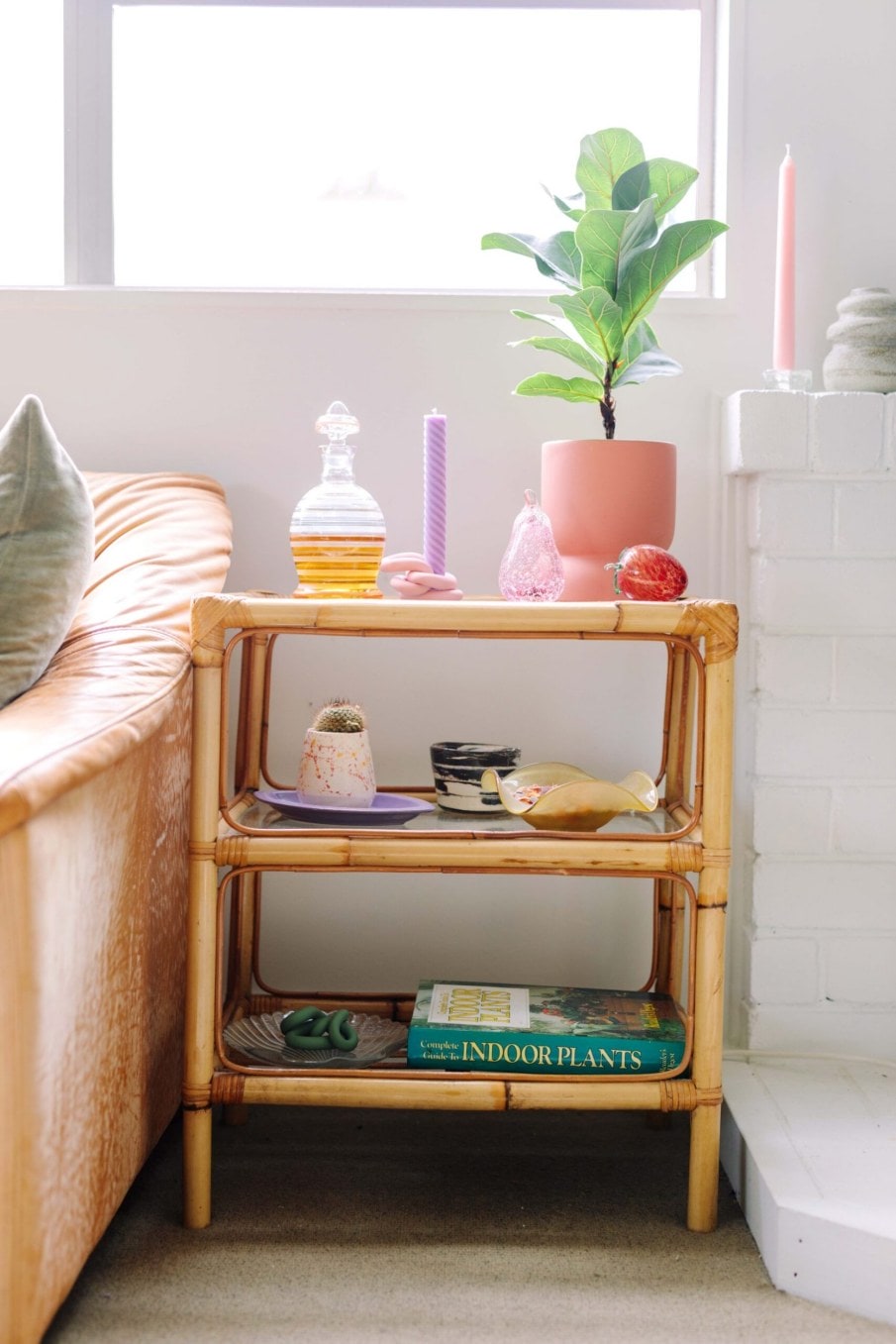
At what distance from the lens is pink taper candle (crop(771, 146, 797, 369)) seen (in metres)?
1.51

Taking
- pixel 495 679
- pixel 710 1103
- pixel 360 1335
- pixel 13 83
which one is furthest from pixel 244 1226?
pixel 13 83

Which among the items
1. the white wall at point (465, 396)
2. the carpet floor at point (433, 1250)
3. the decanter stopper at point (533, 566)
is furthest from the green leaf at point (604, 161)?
the carpet floor at point (433, 1250)

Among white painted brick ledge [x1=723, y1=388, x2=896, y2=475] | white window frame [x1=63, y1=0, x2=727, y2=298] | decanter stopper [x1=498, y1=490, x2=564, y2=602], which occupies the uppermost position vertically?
Answer: white window frame [x1=63, y1=0, x2=727, y2=298]

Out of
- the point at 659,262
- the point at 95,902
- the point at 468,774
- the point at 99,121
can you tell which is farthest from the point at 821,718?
the point at 99,121

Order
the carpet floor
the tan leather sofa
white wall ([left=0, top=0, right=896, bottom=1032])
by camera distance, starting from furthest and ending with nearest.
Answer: white wall ([left=0, top=0, right=896, bottom=1032]) → the carpet floor → the tan leather sofa

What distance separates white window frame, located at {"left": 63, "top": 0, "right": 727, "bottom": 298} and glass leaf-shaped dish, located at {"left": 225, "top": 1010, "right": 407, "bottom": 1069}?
3.50 feet

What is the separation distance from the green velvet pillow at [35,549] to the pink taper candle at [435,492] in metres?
0.41

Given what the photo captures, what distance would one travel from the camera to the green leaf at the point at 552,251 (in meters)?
1.43

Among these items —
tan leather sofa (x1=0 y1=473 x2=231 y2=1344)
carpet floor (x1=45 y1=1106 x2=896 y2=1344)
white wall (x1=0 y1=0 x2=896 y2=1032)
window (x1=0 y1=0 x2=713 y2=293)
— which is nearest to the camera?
tan leather sofa (x1=0 y1=473 x2=231 y2=1344)

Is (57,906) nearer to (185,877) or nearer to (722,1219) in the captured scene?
(185,877)

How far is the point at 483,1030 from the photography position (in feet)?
4.19

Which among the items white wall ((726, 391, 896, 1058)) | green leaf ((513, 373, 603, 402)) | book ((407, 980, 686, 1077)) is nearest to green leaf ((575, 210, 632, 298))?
green leaf ((513, 373, 603, 402))

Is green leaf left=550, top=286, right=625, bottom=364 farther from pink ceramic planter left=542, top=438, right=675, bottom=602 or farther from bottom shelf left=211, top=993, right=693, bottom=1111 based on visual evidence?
bottom shelf left=211, top=993, right=693, bottom=1111

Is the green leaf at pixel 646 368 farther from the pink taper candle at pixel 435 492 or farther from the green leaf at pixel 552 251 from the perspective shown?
the pink taper candle at pixel 435 492
